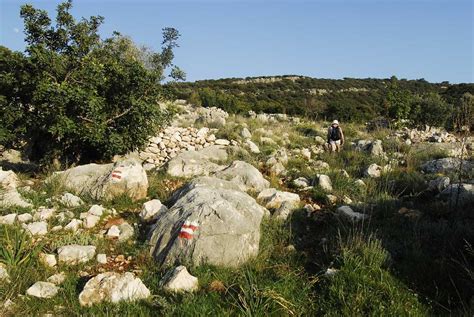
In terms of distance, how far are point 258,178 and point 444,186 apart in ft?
10.0

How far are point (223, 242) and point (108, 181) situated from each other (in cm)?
269

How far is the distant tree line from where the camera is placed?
15.9 meters

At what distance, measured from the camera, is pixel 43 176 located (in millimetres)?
7141

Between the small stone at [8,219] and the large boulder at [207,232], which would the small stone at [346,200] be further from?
the small stone at [8,219]

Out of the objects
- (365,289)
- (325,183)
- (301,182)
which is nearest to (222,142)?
(301,182)

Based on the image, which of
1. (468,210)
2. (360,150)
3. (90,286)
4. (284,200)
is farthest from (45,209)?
(360,150)

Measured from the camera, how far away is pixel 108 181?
6.18 metres

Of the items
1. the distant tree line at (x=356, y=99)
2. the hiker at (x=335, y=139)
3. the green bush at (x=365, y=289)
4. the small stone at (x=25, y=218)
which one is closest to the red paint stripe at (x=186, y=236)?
the green bush at (x=365, y=289)

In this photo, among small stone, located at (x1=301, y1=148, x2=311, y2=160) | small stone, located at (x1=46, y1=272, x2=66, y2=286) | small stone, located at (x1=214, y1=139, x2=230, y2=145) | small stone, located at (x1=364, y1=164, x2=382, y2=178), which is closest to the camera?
small stone, located at (x1=46, y1=272, x2=66, y2=286)

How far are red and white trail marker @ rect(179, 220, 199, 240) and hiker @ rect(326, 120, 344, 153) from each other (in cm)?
726

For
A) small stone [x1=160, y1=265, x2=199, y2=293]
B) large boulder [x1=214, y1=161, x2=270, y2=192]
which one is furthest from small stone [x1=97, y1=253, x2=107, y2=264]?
large boulder [x1=214, y1=161, x2=270, y2=192]

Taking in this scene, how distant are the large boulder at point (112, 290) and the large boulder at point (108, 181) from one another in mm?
2611

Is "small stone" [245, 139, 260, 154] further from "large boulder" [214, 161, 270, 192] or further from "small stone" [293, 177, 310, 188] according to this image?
"large boulder" [214, 161, 270, 192]

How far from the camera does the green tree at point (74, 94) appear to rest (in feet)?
22.5
